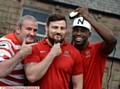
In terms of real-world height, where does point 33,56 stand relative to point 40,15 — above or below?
above

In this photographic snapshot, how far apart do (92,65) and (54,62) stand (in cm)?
56

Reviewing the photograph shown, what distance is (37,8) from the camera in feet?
43.8

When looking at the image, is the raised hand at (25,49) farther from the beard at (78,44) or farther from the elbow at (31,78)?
the beard at (78,44)

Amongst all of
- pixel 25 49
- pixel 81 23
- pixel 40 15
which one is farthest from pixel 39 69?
pixel 40 15

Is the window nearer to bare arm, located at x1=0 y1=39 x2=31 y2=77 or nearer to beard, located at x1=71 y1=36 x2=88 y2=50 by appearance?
beard, located at x1=71 y1=36 x2=88 y2=50

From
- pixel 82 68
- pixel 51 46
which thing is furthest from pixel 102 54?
pixel 51 46

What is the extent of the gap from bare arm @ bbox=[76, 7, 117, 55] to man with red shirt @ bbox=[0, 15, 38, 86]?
59 centimetres

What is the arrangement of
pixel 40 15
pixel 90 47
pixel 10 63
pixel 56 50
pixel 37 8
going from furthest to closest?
pixel 40 15, pixel 37 8, pixel 90 47, pixel 56 50, pixel 10 63

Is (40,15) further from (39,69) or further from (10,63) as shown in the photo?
(10,63)

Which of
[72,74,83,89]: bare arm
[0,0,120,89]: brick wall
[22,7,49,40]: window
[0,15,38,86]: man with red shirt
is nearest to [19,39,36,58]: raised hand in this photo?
[0,15,38,86]: man with red shirt

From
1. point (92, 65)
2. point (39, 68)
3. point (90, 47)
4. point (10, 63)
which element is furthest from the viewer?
point (90, 47)

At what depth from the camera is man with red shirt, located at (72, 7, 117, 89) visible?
4.14 metres

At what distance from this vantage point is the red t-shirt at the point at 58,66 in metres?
3.80

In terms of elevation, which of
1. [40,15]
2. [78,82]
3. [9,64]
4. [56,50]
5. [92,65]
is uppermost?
[56,50]
